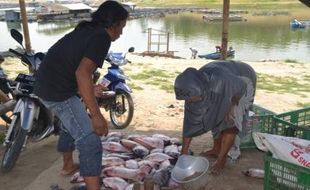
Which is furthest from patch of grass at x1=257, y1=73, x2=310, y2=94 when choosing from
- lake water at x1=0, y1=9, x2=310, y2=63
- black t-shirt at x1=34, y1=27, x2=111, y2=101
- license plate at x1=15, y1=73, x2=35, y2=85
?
lake water at x1=0, y1=9, x2=310, y2=63

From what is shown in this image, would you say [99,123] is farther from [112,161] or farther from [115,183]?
[112,161]

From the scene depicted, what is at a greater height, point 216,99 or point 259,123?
point 216,99

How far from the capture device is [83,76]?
314cm

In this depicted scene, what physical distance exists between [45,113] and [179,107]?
3250 mm

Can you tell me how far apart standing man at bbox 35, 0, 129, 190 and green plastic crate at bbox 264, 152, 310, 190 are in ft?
4.46

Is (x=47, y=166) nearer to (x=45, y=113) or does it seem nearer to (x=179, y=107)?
(x=45, y=113)

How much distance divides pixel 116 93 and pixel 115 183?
2.53 meters

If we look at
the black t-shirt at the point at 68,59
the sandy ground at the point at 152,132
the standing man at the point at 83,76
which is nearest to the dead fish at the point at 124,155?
the sandy ground at the point at 152,132

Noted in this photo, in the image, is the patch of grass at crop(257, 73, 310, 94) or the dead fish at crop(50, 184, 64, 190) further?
the patch of grass at crop(257, 73, 310, 94)

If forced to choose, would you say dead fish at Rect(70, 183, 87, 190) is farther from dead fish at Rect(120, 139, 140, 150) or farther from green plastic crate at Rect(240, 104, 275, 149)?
green plastic crate at Rect(240, 104, 275, 149)

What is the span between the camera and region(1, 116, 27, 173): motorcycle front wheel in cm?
455

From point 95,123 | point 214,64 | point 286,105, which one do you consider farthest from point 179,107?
point 95,123

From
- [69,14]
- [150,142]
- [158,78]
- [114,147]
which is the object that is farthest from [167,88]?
[69,14]

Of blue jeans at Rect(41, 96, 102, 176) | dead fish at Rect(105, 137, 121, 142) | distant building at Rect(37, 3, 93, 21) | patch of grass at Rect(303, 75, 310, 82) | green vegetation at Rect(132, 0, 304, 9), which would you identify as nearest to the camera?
blue jeans at Rect(41, 96, 102, 176)
